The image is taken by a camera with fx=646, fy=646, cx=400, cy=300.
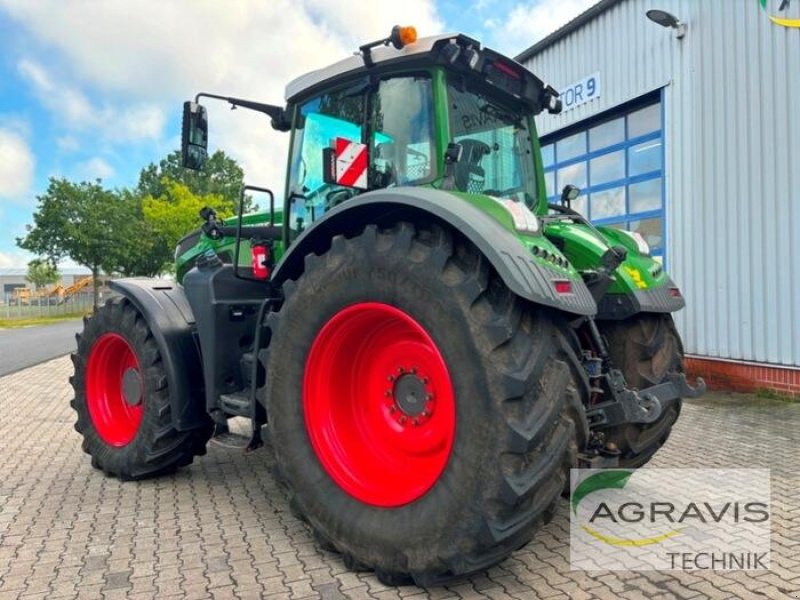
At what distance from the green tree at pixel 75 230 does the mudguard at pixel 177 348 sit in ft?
118

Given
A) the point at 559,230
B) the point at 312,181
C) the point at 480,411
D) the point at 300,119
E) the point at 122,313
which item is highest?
the point at 300,119

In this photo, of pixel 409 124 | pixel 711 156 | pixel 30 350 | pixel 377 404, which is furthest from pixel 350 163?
pixel 30 350

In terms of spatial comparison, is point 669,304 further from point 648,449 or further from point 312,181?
point 312,181

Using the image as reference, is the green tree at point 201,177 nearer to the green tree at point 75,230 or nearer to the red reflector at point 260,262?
the green tree at point 75,230

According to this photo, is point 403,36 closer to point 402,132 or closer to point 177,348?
point 402,132

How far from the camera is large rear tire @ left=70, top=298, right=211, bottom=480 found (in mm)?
4352

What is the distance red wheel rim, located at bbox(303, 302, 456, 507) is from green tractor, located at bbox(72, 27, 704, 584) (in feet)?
0.04

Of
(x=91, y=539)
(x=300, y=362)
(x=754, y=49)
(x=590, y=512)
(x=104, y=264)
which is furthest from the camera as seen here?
(x=104, y=264)

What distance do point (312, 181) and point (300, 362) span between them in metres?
1.36

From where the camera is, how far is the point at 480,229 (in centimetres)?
270

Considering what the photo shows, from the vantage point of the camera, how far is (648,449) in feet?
13.1

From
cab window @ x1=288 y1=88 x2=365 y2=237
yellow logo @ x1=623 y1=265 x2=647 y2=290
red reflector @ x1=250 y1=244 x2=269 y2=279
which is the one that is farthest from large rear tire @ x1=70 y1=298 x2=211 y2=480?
yellow logo @ x1=623 y1=265 x2=647 y2=290

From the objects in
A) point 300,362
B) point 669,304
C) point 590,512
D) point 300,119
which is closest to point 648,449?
point 590,512

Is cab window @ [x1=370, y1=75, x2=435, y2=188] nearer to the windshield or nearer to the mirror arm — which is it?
the windshield
